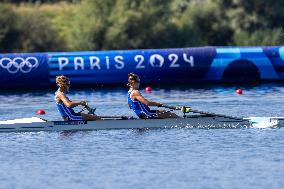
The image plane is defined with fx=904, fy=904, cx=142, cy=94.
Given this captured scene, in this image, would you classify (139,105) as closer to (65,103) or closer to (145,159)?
(65,103)

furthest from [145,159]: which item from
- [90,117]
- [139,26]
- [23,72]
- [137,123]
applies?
[139,26]

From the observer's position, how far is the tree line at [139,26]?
57.6 m

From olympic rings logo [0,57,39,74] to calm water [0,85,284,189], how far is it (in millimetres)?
15927

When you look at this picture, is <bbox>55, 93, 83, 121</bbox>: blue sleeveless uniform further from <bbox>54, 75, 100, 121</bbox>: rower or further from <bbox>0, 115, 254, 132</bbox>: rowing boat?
<bbox>0, 115, 254, 132</bbox>: rowing boat

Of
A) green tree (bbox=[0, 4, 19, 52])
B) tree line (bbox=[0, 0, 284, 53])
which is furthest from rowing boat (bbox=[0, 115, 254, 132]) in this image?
green tree (bbox=[0, 4, 19, 52])

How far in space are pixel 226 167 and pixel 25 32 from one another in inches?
1458

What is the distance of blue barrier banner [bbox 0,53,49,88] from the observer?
4376 cm

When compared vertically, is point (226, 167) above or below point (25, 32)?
below

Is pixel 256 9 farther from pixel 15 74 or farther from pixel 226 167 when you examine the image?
pixel 226 167

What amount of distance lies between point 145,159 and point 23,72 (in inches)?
840

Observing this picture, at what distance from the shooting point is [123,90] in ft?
143

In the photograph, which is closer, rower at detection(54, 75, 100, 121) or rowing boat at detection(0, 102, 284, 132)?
rower at detection(54, 75, 100, 121)

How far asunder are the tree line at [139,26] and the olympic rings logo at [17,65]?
12.7m

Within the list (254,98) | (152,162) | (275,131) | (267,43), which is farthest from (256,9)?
(152,162)
